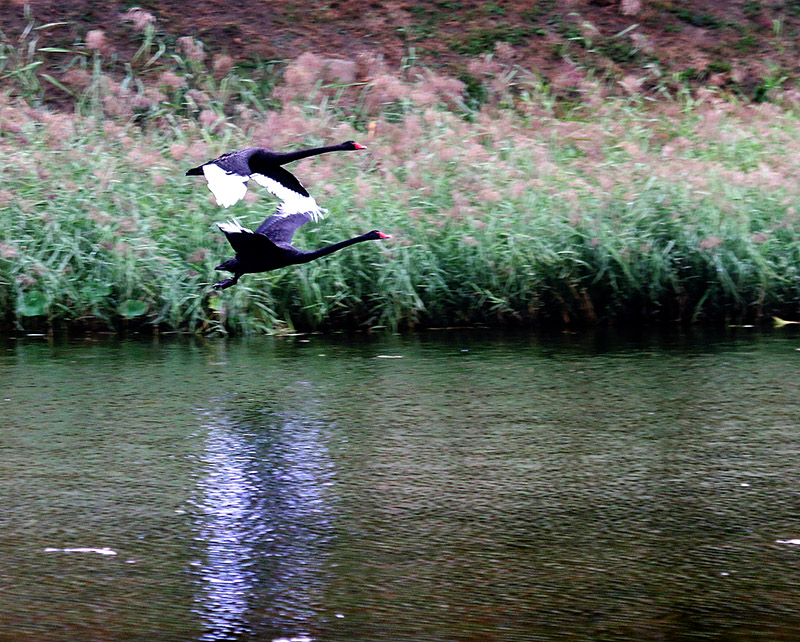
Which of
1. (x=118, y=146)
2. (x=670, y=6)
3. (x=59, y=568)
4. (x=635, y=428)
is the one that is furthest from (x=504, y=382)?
(x=670, y=6)

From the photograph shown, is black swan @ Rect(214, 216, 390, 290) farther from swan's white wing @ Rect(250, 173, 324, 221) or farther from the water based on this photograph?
the water

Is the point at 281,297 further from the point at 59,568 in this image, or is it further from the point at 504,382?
the point at 59,568

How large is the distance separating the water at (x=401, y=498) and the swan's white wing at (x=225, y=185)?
1.18 metres

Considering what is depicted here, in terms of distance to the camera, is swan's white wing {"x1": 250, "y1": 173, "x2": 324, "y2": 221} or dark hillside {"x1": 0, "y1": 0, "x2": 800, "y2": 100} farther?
dark hillside {"x1": 0, "y1": 0, "x2": 800, "y2": 100}

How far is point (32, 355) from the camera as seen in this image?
886cm

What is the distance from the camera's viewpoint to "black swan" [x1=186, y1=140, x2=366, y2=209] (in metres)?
6.32

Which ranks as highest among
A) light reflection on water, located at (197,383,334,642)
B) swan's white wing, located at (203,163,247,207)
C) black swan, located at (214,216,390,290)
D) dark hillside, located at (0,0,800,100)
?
dark hillside, located at (0,0,800,100)

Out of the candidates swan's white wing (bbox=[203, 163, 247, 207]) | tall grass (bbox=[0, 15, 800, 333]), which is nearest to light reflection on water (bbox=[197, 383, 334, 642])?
swan's white wing (bbox=[203, 163, 247, 207])

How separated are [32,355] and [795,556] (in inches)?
242

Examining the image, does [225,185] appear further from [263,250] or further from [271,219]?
[271,219]

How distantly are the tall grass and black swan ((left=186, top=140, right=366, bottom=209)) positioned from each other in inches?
96.3

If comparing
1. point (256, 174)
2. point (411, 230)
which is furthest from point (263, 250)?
point (411, 230)

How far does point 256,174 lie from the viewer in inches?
292

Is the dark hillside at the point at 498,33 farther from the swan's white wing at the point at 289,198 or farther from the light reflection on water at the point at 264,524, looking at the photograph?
the light reflection on water at the point at 264,524
